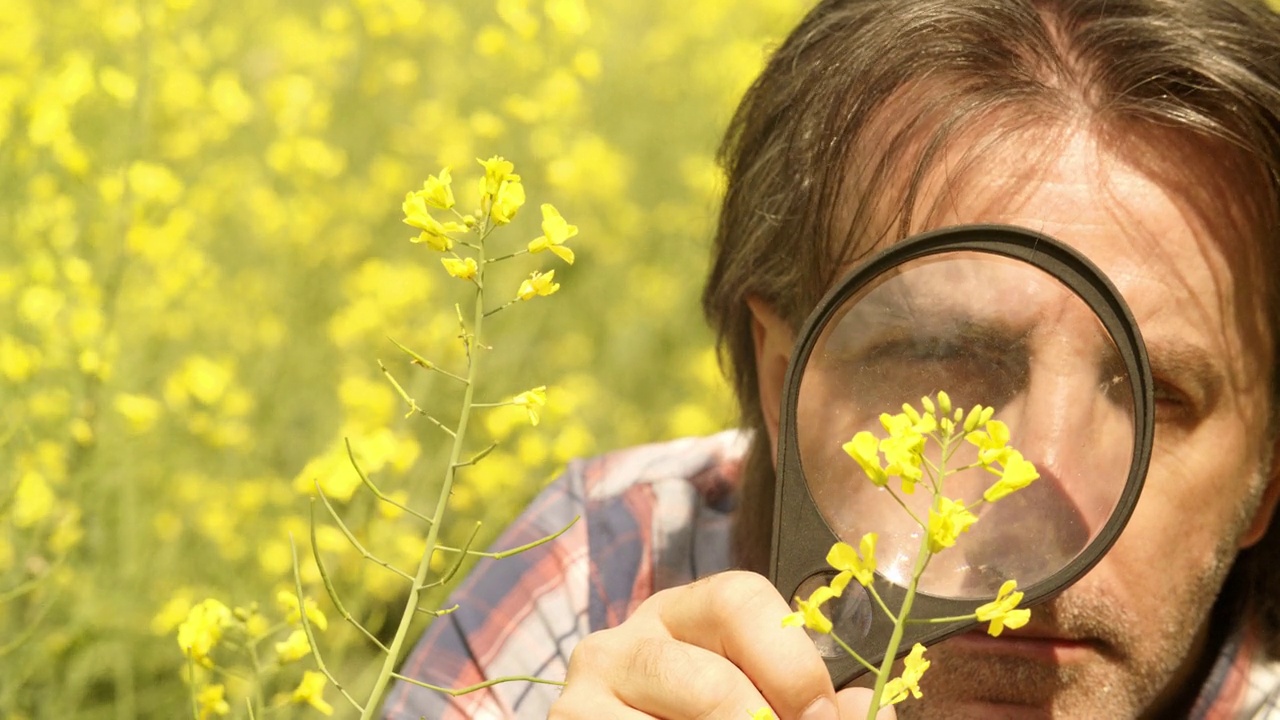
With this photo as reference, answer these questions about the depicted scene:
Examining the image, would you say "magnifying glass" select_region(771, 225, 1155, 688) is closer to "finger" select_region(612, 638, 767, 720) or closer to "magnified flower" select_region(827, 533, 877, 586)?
"finger" select_region(612, 638, 767, 720)

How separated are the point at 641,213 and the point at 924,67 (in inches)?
113

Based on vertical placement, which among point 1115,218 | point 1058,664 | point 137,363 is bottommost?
point 137,363

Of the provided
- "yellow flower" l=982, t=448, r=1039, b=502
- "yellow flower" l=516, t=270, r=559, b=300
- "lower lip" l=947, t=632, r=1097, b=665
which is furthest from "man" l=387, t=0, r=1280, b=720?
"yellow flower" l=982, t=448, r=1039, b=502

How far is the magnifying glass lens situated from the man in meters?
0.05

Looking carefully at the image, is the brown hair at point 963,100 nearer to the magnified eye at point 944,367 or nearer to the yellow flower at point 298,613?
the magnified eye at point 944,367

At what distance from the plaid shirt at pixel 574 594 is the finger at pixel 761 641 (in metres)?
0.87

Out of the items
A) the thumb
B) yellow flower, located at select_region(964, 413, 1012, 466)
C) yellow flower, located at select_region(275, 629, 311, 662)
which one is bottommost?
yellow flower, located at select_region(275, 629, 311, 662)

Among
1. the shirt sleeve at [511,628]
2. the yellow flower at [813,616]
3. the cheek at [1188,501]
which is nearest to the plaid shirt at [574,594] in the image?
the shirt sleeve at [511,628]

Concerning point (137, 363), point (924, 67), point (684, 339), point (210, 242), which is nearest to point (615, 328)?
point (684, 339)

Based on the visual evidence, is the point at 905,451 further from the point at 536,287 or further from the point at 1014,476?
the point at 536,287

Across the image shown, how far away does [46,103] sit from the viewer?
7.16 feet

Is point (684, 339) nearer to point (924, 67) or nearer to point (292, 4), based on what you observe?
point (292, 4)

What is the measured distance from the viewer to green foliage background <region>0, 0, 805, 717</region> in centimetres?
206

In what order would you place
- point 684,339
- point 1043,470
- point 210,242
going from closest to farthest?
point 1043,470 → point 210,242 → point 684,339
